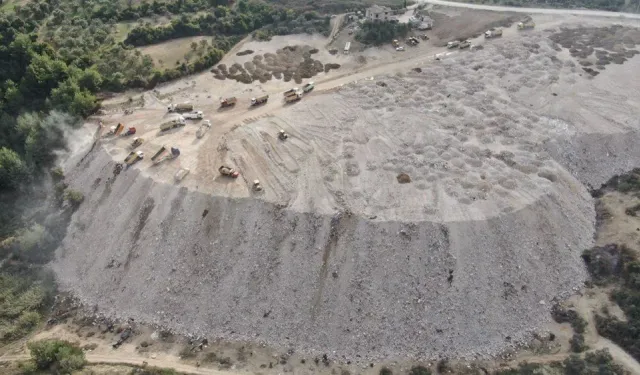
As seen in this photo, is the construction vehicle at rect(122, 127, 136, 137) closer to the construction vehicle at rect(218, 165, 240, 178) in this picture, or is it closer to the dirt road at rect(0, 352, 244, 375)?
the construction vehicle at rect(218, 165, 240, 178)

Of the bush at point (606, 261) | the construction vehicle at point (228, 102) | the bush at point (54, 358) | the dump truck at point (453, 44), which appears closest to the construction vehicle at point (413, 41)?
the dump truck at point (453, 44)

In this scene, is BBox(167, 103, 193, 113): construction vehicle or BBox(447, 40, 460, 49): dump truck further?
BBox(447, 40, 460, 49): dump truck

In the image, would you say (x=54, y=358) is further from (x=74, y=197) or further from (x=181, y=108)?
(x=181, y=108)

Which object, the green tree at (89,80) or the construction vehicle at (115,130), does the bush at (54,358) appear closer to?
the construction vehicle at (115,130)

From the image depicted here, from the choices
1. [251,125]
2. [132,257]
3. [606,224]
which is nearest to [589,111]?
[606,224]

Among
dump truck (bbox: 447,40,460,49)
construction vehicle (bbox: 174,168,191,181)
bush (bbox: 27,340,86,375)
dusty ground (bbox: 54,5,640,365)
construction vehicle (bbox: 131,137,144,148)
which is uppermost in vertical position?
dump truck (bbox: 447,40,460,49)

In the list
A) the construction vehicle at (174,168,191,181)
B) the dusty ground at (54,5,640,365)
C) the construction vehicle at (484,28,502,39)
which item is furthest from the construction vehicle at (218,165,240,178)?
the construction vehicle at (484,28,502,39)

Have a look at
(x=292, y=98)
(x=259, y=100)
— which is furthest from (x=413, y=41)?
(x=259, y=100)

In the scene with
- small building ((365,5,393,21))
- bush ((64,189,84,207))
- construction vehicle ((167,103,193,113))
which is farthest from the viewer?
small building ((365,5,393,21))
